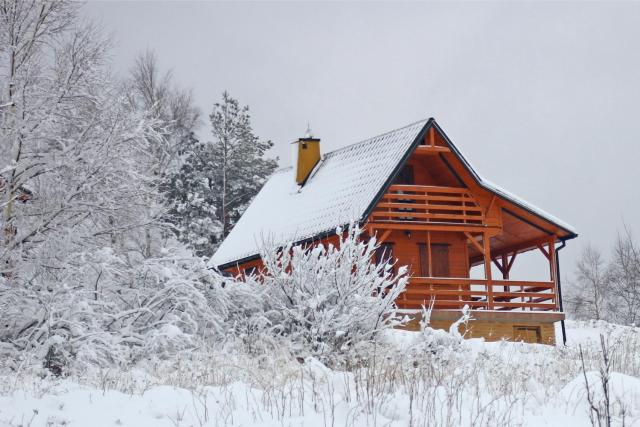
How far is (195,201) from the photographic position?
35406 mm

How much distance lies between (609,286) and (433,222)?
27750mm

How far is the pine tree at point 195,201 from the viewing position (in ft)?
116

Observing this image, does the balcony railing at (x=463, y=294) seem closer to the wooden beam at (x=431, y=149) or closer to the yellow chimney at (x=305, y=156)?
the wooden beam at (x=431, y=149)

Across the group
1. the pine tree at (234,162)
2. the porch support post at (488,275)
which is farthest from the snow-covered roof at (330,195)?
the pine tree at (234,162)

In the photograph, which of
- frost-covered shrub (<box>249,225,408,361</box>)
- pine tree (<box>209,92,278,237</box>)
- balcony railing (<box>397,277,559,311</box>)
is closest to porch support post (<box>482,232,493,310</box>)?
balcony railing (<box>397,277,559,311</box>)

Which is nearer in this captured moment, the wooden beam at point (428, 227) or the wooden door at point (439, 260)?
the wooden beam at point (428, 227)

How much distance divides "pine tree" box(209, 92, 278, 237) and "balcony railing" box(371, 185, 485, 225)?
14724 millimetres

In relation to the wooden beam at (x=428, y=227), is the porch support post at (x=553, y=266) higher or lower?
lower

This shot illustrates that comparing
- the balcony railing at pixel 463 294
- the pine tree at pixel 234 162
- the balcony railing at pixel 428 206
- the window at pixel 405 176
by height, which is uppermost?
the pine tree at pixel 234 162

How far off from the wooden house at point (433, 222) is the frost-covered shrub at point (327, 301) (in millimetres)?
6776

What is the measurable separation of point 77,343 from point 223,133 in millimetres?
29059

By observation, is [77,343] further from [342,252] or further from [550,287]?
[550,287]

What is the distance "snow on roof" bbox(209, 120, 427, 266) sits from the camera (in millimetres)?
21531

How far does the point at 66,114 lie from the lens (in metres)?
13.5
